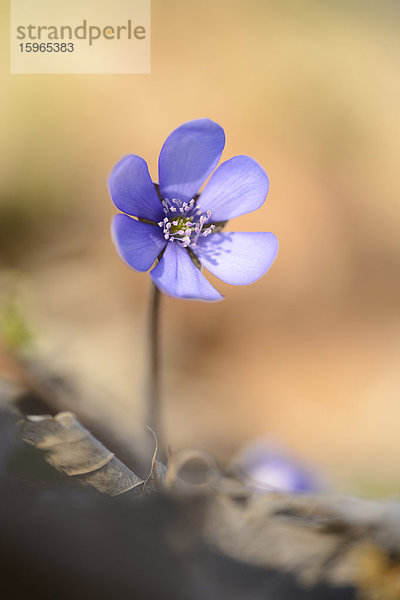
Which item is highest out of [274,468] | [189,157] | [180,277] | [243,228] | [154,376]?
[189,157]

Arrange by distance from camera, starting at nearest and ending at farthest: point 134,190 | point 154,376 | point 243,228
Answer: point 134,190 → point 154,376 → point 243,228

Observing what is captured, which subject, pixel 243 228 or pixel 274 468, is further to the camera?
pixel 243 228

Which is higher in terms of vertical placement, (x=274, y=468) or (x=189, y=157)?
(x=189, y=157)

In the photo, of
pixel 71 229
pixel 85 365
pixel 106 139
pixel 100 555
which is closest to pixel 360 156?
pixel 106 139

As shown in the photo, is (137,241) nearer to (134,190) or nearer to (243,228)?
(134,190)

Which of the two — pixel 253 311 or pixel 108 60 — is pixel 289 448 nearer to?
pixel 253 311

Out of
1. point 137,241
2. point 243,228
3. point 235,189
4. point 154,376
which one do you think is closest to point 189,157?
point 235,189

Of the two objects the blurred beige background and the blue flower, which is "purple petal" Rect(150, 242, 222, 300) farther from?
the blurred beige background
